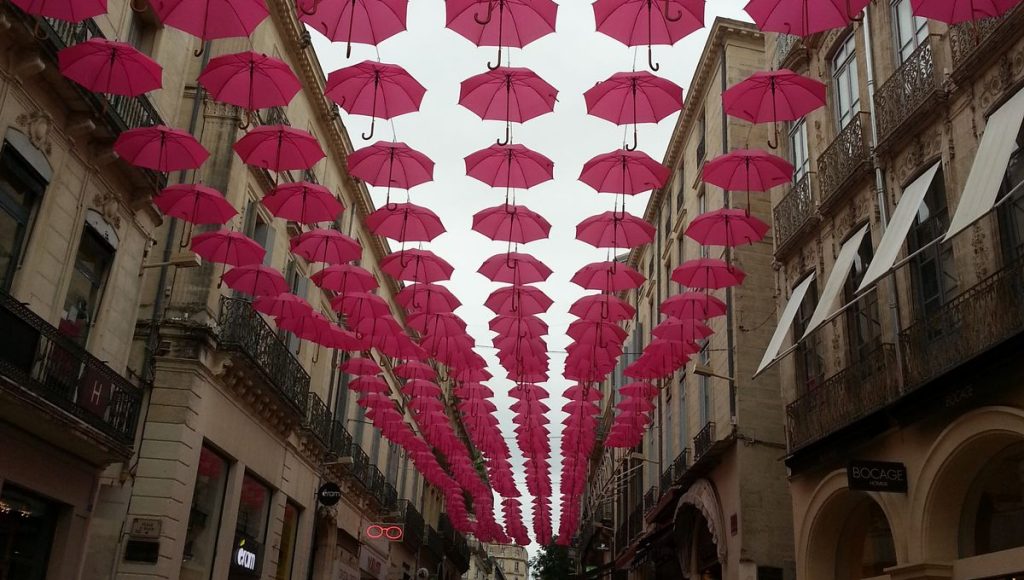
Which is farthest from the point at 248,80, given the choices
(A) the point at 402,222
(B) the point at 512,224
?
(B) the point at 512,224

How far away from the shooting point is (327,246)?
578 inches

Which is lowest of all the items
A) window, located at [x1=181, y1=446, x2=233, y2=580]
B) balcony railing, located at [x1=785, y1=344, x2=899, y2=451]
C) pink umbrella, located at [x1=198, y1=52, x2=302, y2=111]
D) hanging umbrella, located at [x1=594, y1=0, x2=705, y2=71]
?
window, located at [x1=181, y1=446, x2=233, y2=580]

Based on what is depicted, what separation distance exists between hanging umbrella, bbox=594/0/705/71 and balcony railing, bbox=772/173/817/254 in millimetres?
7283

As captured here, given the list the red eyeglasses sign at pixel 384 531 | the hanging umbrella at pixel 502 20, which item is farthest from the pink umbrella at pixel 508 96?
the red eyeglasses sign at pixel 384 531

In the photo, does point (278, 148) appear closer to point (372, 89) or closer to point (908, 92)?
point (372, 89)

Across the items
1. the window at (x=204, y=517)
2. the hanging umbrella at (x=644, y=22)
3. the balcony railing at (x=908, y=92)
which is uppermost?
the balcony railing at (x=908, y=92)

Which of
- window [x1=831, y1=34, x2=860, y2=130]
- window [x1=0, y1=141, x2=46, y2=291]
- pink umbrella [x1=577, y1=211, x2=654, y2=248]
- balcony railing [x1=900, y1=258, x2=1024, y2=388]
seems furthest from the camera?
window [x1=831, y1=34, x2=860, y2=130]

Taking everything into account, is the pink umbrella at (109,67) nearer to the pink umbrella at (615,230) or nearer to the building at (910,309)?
the pink umbrella at (615,230)

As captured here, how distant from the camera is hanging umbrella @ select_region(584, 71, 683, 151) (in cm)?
1115

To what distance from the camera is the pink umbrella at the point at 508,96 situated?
437 inches

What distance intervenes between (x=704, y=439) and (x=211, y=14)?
15.8 metres

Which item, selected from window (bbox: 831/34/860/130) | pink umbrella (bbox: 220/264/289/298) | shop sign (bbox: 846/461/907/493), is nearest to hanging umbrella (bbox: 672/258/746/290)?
window (bbox: 831/34/860/130)

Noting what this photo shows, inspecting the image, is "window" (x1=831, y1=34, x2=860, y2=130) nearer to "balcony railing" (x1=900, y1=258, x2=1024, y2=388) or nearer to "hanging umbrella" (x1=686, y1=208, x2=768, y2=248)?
"hanging umbrella" (x1=686, y1=208, x2=768, y2=248)

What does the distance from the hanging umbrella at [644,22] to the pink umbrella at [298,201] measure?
490 centimetres
